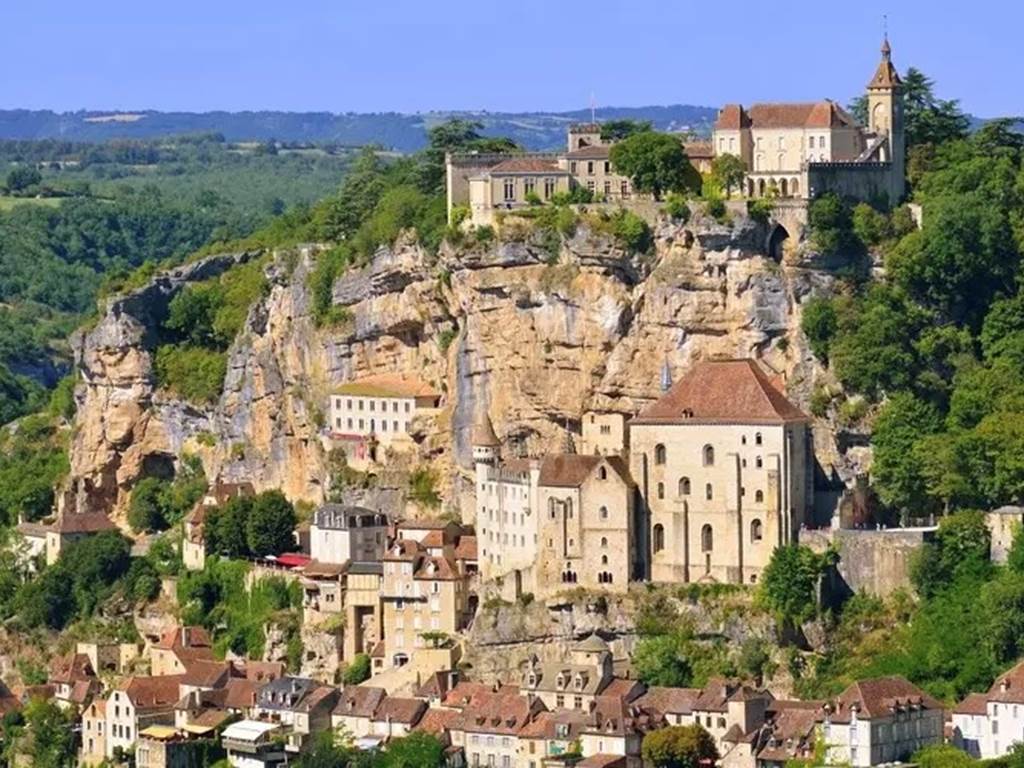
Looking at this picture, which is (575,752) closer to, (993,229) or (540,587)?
(540,587)

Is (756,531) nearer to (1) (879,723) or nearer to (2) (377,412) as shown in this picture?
(1) (879,723)

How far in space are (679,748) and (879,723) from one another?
4.89 m

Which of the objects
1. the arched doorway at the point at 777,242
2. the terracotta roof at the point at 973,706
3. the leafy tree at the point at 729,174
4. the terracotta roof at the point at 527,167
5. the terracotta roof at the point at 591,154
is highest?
the terracotta roof at the point at 591,154

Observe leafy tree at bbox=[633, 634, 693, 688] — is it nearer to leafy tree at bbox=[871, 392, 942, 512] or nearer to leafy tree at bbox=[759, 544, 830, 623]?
leafy tree at bbox=[759, 544, 830, 623]

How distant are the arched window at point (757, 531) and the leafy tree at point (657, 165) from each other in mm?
11042

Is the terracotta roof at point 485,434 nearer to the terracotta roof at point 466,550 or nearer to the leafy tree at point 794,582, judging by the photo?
the terracotta roof at point 466,550

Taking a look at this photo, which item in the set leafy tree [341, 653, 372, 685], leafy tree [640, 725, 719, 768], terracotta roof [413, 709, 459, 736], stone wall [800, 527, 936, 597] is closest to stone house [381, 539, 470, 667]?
leafy tree [341, 653, 372, 685]

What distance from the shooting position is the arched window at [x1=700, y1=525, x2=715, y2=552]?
8681 cm

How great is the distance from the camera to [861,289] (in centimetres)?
9131

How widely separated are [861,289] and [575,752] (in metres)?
16.2

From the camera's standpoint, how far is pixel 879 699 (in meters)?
80.0

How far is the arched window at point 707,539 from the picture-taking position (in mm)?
86812

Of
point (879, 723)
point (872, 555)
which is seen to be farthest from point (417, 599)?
point (879, 723)

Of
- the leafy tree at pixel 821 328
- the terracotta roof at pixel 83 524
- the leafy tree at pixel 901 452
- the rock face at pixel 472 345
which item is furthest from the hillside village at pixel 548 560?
the terracotta roof at pixel 83 524
